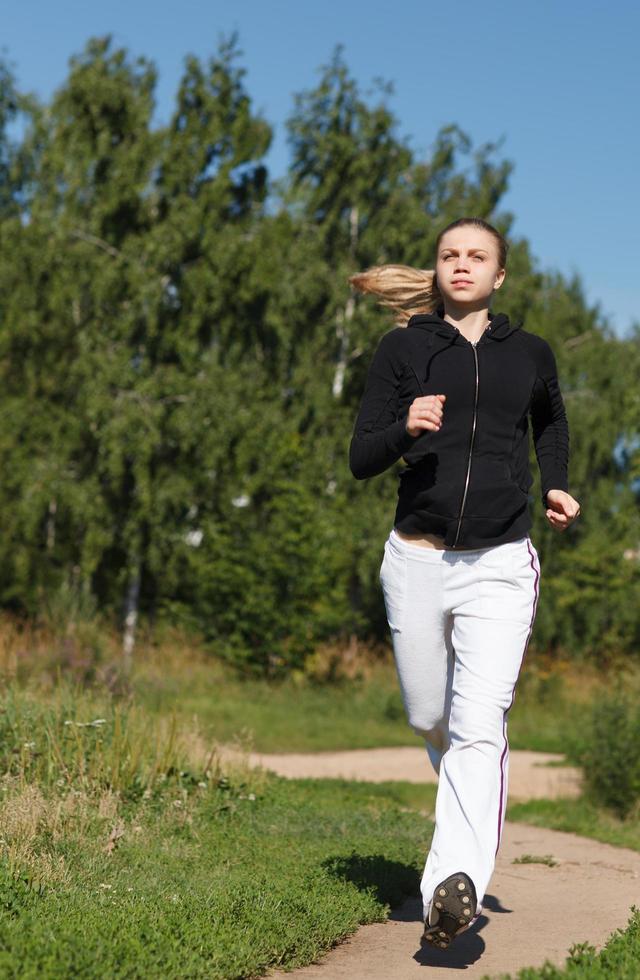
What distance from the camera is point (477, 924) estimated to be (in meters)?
5.17

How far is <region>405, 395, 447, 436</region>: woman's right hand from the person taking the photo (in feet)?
13.6

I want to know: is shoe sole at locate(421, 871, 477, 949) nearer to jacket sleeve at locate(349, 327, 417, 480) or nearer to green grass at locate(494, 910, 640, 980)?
green grass at locate(494, 910, 640, 980)

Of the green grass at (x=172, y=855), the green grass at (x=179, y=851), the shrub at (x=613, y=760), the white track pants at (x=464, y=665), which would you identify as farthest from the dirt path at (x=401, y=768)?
the white track pants at (x=464, y=665)

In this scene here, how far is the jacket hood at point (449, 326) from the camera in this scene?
15.4ft

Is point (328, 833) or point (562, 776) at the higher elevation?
point (328, 833)

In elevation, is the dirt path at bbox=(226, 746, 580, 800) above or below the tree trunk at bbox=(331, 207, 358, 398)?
below

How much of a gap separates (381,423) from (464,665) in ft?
3.15

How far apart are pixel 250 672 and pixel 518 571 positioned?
16188 millimetres

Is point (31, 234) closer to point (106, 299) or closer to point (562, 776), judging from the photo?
point (106, 299)

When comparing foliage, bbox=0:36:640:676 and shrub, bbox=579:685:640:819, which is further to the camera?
foliage, bbox=0:36:640:676

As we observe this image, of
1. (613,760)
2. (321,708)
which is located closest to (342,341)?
(321,708)

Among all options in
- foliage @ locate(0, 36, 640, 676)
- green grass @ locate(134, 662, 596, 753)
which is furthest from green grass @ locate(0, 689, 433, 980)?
foliage @ locate(0, 36, 640, 676)

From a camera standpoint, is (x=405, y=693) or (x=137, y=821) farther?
(x=137, y=821)

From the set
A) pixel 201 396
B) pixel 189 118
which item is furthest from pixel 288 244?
pixel 201 396
